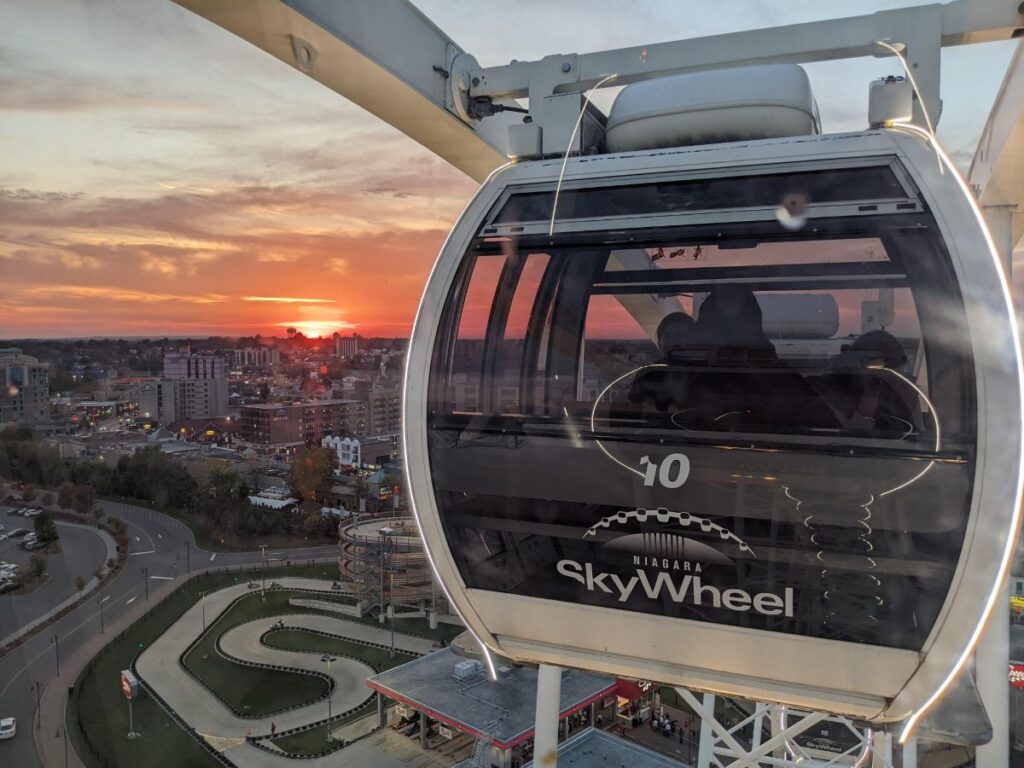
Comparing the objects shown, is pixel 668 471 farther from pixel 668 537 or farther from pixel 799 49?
pixel 799 49

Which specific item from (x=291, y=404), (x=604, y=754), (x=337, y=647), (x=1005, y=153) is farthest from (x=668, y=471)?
(x=291, y=404)

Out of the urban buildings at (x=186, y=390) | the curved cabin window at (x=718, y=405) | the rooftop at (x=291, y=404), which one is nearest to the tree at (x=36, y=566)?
the urban buildings at (x=186, y=390)

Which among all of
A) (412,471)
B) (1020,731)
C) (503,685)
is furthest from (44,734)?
(1020,731)

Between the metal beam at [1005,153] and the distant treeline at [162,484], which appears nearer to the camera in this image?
the metal beam at [1005,153]

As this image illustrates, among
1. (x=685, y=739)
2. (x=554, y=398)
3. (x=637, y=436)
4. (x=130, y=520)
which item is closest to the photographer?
(x=637, y=436)

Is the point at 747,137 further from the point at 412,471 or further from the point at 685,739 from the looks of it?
the point at 685,739

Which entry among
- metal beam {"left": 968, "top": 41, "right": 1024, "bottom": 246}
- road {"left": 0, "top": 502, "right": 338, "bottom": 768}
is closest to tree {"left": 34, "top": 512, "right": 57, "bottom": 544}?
road {"left": 0, "top": 502, "right": 338, "bottom": 768}

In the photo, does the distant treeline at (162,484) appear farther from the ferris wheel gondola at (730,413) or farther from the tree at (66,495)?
the ferris wheel gondola at (730,413)
